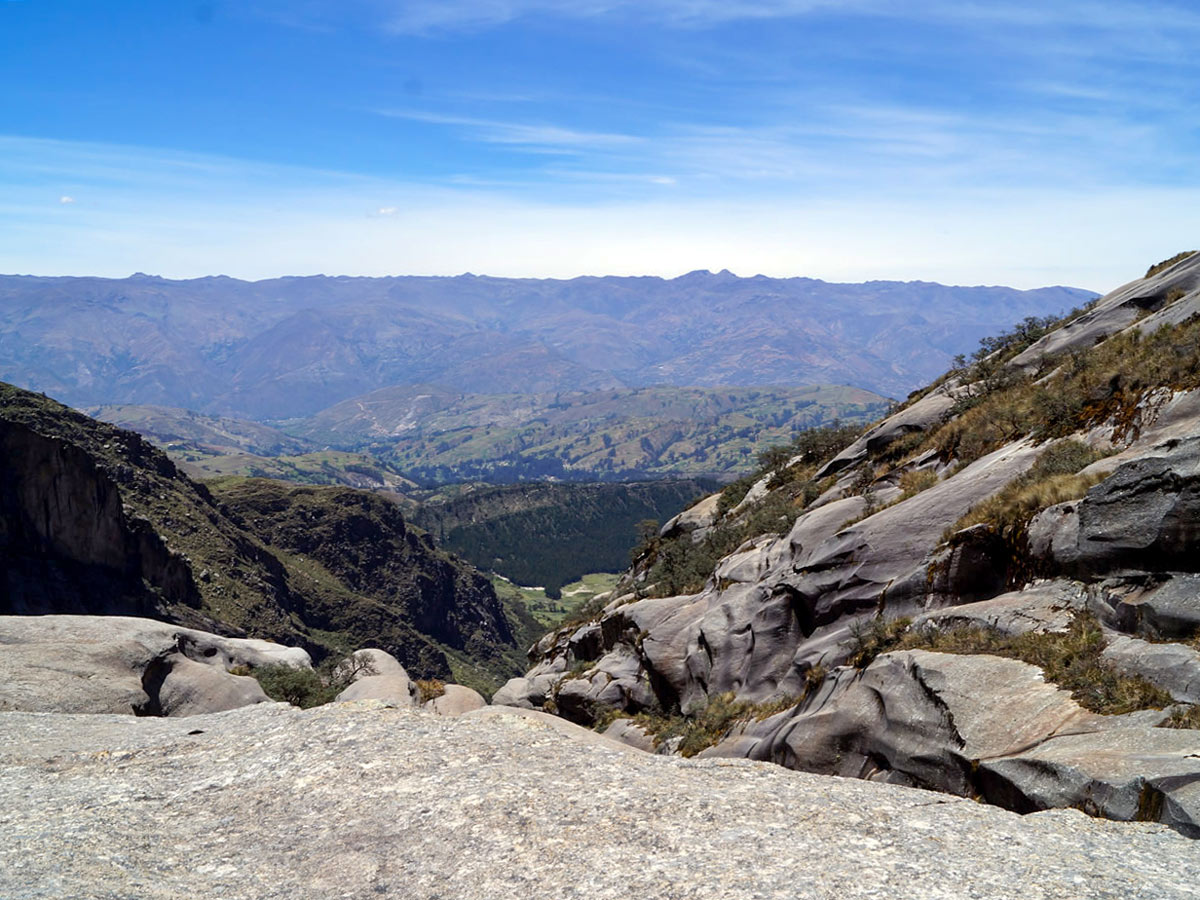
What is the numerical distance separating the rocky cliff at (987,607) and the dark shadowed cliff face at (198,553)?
90.5 meters

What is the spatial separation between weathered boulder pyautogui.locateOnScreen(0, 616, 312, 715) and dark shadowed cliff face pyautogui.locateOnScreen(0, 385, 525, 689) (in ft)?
251

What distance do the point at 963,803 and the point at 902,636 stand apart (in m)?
6.03

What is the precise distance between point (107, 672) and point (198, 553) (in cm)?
11137

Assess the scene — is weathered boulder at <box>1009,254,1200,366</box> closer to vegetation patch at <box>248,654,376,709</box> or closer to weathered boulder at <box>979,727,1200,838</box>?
weathered boulder at <box>979,727,1200,838</box>

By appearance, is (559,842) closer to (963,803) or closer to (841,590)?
(963,803)

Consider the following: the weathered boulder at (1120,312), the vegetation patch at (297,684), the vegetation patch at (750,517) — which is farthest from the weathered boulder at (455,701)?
the weathered boulder at (1120,312)

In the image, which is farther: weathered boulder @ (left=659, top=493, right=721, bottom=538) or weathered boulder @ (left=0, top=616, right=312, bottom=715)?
weathered boulder @ (left=659, top=493, right=721, bottom=538)

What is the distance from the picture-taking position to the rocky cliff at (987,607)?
1286 centimetres

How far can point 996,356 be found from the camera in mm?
38281

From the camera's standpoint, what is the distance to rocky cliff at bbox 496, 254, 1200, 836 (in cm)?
1286

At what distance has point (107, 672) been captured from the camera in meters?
25.2

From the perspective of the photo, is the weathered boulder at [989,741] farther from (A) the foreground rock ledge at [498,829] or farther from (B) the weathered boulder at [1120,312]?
(B) the weathered boulder at [1120,312]

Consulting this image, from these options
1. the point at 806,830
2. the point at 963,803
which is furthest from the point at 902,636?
the point at 806,830

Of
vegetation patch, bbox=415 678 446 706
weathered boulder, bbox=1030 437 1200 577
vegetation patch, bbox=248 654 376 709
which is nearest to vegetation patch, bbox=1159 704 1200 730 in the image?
weathered boulder, bbox=1030 437 1200 577
